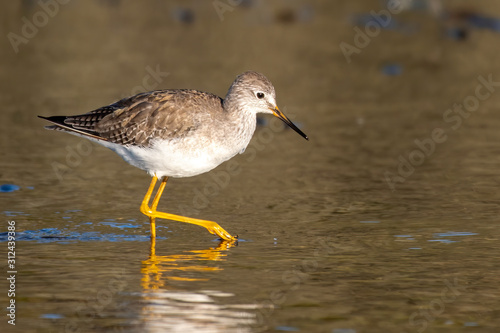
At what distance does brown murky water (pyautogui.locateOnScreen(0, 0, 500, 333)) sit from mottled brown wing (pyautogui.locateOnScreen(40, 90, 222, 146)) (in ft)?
A: 3.54

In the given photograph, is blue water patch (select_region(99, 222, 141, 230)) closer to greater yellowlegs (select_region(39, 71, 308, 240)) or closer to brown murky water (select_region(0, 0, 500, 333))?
brown murky water (select_region(0, 0, 500, 333))

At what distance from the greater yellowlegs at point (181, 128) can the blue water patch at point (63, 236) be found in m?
0.41

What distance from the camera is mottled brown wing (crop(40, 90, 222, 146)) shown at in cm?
1136

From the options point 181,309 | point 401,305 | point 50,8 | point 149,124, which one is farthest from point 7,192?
point 50,8

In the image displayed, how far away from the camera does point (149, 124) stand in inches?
455

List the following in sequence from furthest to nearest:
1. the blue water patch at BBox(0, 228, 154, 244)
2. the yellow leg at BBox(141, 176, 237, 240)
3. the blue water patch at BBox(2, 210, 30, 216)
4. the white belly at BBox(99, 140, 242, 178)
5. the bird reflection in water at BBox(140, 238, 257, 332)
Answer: the blue water patch at BBox(2, 210, 30, 216) < the white belly at BBox(99, 140, 242, 178) < the yellow leg at BBox(141, 176, 237, 240) < the blue water patch at BBox(0, 228, 154, 244) < the bird reflection in water at BBox(140, 238, 257, 332)

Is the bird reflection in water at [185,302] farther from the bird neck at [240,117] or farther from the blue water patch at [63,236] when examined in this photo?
the bird neck at [240,117]

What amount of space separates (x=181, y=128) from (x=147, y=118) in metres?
0.61

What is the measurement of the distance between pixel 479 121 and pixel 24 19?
14.2 m

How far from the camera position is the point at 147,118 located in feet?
38.2

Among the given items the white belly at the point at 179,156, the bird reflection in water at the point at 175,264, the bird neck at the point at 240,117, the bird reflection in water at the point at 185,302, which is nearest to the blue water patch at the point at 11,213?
the white belly at the point at 179,156

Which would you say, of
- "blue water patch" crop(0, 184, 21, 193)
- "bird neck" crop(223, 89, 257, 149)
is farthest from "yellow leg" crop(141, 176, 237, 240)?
"blue water patch" crop(0, 184, 21, 193)

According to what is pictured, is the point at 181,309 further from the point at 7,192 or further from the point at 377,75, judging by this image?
the point at 377,75

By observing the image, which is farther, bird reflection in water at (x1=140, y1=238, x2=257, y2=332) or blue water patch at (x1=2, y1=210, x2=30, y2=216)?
blue water patch at (x1=2, y1=210, x2=30, y2=216)
